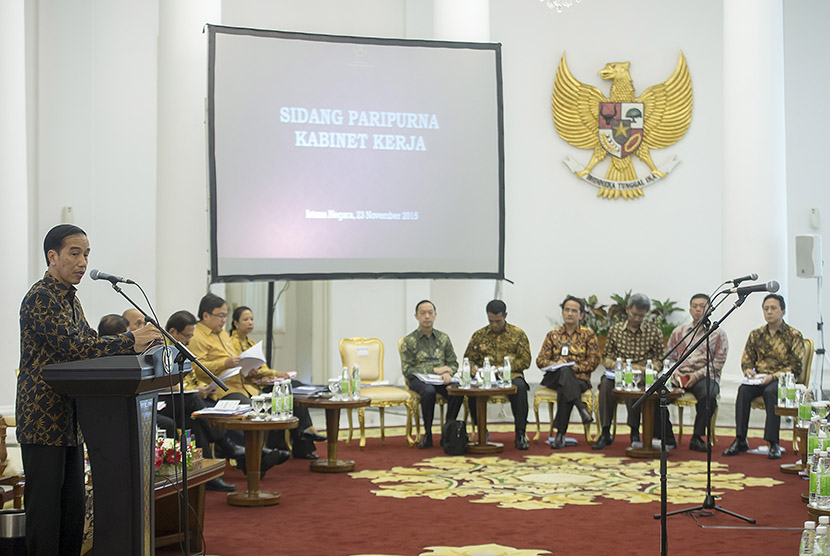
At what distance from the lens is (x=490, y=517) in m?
5.26

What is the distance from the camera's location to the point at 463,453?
297 inches

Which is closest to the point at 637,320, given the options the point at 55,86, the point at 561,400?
the point at 561,400

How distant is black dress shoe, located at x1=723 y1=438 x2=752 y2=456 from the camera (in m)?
7.39

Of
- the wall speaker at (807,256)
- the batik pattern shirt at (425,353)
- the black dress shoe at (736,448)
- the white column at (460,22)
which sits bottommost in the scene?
the black dress shoe at (736,448)

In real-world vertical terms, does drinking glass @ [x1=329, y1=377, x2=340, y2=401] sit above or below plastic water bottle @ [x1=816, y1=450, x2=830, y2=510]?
above

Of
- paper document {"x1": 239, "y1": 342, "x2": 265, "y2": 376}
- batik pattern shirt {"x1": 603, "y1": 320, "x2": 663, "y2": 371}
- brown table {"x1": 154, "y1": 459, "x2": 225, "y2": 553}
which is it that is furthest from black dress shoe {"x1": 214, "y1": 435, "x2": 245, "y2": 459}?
batik pattern shirt {"x1": 603, "y1": 320, "x2": 663, "y2": 371}

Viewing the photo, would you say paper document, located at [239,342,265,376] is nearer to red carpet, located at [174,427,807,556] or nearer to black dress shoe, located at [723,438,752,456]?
red carpet, located at [174,427,807,556]

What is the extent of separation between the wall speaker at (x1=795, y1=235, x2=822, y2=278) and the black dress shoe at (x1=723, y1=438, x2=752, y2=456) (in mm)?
3170

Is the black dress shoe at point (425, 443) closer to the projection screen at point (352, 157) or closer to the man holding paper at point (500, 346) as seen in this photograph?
the man holding paper at point (500, 346)

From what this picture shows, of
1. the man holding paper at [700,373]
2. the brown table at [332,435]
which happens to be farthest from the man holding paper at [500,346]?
the brown table at [332,435]

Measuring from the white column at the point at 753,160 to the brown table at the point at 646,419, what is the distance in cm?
202

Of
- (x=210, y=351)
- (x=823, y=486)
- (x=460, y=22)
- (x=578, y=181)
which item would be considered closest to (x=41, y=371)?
(x=210, y=351)

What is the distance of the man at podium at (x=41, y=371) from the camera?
3.46 metres

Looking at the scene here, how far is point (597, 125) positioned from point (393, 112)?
3.43 meters
